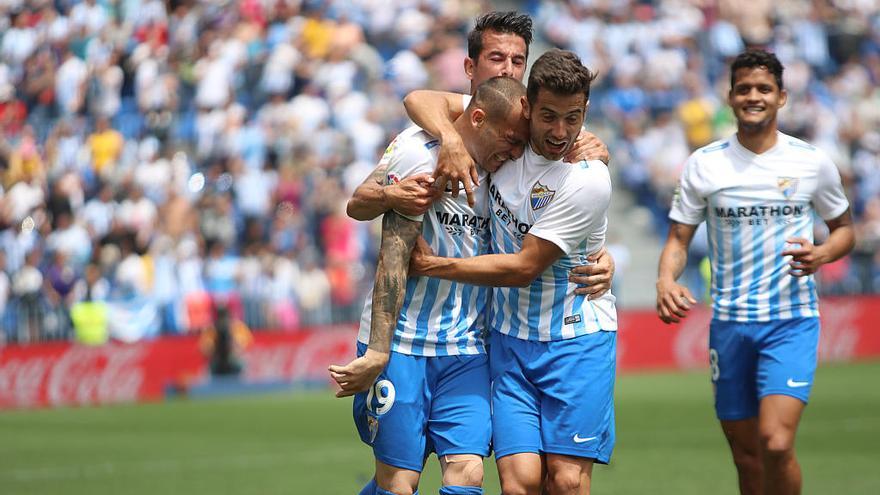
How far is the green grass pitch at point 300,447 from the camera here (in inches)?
424

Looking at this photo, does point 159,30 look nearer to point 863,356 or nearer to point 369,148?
point 369,148

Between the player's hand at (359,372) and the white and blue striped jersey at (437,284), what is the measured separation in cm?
22

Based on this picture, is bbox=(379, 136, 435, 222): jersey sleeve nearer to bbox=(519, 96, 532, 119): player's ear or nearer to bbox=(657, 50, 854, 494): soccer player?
bbox=(519, 96, 532, 119): player's ear

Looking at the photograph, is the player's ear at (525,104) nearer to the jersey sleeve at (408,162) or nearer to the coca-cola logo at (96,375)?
the jersey sleeve at (408,162)

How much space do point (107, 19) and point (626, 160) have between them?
974cm

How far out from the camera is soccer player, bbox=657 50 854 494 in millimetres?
7895

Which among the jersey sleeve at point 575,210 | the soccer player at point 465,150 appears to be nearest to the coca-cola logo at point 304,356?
the soccer player at point 465,150

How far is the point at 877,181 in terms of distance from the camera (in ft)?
86.1

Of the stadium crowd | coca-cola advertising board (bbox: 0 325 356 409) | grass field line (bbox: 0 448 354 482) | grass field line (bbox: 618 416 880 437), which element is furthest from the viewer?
the stadium crowd

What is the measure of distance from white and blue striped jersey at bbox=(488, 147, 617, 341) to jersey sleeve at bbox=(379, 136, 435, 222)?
36 centimetres

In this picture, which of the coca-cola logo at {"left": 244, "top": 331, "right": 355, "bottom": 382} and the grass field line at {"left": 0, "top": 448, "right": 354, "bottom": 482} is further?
the coca-cola logo at {"left": 244, "top": 331, "right": 355, "bottom": 382}

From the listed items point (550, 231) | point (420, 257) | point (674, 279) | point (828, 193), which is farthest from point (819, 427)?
point (420, 257)

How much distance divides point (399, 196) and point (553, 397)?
4.07 ft

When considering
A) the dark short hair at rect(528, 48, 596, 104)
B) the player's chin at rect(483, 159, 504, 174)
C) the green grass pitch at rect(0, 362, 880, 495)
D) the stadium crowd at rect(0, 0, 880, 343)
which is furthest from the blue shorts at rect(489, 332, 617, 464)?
the stadium crowd at rect(0, 0, 880, 343)
